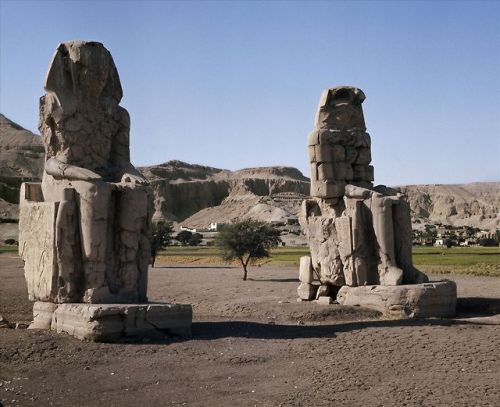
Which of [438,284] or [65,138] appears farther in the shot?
[438,284]

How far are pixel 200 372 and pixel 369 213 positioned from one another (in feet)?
20.6

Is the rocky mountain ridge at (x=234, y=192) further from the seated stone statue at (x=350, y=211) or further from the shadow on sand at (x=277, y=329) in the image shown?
the shadow on sand at (x=277, y=329)

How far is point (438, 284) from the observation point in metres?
11.8

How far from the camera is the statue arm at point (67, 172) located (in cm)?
913

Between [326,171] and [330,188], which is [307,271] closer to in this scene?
[330,188]

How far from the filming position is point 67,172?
9.31 m

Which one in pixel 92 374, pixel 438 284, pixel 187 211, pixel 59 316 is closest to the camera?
pixel 92 374

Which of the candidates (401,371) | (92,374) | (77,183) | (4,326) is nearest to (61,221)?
(77,183)

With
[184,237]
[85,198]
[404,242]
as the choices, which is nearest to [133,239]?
[85,198]

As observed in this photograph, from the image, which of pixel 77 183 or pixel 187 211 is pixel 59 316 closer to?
pixel 77 183

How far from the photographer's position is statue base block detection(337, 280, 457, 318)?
11.4 metres

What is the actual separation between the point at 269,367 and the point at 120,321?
2.10 m

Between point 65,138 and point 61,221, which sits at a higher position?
point 65,138

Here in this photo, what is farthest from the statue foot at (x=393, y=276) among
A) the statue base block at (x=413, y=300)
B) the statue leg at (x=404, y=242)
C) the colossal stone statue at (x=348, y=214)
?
the statue leg at (x=404, y=242)
